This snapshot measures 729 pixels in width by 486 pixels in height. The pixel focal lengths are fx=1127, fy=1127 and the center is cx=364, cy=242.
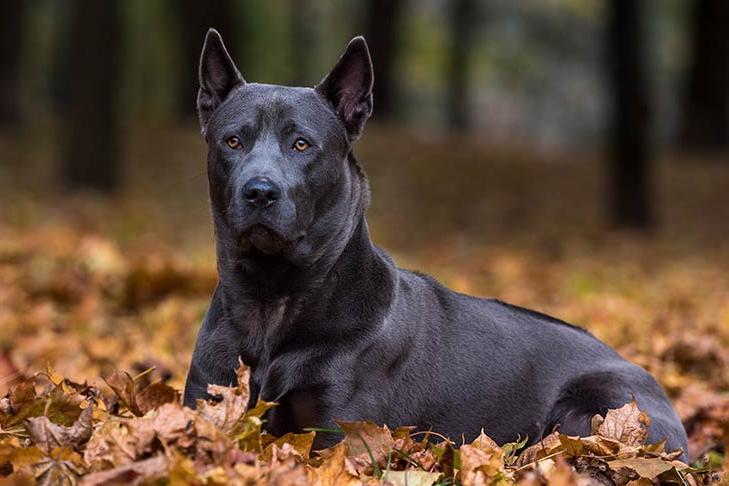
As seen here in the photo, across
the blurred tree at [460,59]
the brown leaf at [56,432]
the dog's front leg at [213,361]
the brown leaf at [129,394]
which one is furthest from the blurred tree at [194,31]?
the brown leaf at [56,432]

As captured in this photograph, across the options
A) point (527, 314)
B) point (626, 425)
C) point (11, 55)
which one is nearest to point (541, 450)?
point (626, 425)

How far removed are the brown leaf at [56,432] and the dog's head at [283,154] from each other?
899mm

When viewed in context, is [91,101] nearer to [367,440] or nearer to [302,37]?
[367,440]

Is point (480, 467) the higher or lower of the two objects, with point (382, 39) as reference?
higher

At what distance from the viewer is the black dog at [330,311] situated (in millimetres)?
4098

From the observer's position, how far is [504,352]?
4.75 m

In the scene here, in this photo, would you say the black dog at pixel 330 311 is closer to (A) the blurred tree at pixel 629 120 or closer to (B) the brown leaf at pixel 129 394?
(B) the brown leaf at pixel 129 394

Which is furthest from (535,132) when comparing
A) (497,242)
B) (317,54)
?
(497,242)

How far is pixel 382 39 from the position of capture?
27031mm

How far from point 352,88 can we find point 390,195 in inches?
602

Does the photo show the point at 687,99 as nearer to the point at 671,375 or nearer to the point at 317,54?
the point at 317,54

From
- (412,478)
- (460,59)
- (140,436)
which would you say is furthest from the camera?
(460,59)

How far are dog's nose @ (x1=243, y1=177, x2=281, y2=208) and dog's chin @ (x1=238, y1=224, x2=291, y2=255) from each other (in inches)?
3.8

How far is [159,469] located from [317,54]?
129ft
